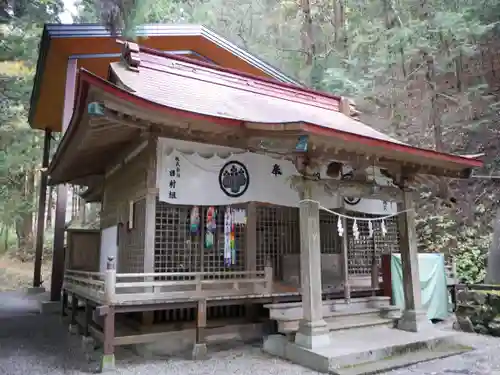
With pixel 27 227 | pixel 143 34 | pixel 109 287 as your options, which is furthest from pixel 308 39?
pixel 27 227

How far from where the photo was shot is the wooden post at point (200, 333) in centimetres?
632

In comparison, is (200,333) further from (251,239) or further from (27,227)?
A: (27,227)

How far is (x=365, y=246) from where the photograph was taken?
993 centimetres

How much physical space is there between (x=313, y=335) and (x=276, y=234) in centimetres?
270

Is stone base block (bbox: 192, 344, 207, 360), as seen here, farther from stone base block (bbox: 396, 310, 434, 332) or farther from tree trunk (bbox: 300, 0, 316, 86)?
tree trunk (bbox: 300, 0, 316, 86)

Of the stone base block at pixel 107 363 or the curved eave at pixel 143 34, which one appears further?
the curved eave at pixel 143 34

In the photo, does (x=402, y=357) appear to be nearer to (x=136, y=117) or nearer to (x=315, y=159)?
(x=315, y=159)

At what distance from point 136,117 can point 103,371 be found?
369 centimetres

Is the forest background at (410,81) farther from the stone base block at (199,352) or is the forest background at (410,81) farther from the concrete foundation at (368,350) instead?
the stone base block at (199,352)

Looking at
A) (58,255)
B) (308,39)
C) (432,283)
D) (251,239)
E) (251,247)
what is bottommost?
(432,283)

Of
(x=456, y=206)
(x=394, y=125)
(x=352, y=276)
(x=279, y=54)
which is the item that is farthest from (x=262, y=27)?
(x=352, y=276)

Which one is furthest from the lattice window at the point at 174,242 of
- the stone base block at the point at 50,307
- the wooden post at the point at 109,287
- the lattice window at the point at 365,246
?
the stone base block at the point at 50,307

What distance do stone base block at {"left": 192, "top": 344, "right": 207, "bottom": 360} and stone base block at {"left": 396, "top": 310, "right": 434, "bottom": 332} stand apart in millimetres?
3688

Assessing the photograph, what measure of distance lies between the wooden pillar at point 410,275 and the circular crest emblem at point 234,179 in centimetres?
313
